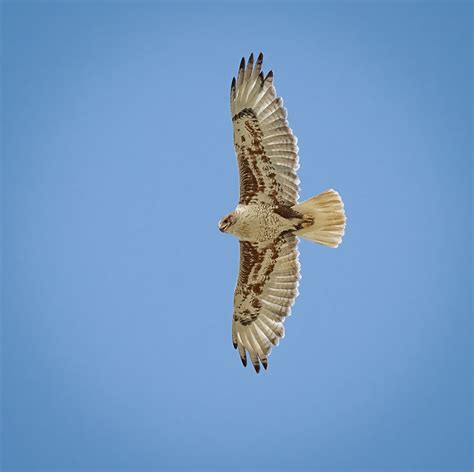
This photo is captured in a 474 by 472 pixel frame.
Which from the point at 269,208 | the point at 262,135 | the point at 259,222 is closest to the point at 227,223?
the point at 259,222

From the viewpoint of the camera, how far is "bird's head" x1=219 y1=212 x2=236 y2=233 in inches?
443

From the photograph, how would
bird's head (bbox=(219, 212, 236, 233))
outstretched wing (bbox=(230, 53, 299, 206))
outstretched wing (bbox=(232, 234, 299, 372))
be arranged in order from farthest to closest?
outstretched wing (bbox=(232, 234, 299, 372)), bird's head (bbox=(219, 212, 236, 233)), outstretched wing (bbox=(230, 53, 299, 206))

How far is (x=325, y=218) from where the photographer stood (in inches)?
449

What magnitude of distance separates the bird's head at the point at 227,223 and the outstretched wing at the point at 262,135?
0.47m

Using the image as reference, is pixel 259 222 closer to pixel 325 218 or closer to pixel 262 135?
pixel 325 218

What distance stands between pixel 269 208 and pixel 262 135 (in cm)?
82

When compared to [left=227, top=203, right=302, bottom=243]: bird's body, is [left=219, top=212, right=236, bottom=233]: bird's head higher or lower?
lower

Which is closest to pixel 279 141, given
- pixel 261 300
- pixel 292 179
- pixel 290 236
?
pixel 292 179

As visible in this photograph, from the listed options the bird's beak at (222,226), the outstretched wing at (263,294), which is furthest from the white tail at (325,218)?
the bird's beak at (222,226)

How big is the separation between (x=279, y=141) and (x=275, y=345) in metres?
2.45

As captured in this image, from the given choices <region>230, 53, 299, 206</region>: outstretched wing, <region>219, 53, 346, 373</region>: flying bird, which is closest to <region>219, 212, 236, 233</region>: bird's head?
<region>219, 53, 346, 373</region>: flying bird

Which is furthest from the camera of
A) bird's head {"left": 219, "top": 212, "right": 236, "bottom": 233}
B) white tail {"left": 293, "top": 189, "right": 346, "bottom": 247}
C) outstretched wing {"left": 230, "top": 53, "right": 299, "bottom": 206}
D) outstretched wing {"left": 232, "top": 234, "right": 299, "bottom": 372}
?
outstretched wing {"left": 232, "top": 234, "right": 299, "bottom": 372}

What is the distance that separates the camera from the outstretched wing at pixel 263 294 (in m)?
11.7

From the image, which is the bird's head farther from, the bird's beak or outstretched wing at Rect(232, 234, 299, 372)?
outstretched wing at Rect(232, 234, 299, 372)
